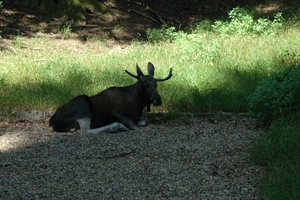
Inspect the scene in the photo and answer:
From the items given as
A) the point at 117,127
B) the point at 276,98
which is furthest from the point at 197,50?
the point at 276,98

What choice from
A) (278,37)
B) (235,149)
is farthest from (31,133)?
(278,37)

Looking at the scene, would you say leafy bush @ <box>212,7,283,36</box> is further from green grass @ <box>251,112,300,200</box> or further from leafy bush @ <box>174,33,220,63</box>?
green grass @ <box>251,112,300,200</box>

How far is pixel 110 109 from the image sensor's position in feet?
35.6

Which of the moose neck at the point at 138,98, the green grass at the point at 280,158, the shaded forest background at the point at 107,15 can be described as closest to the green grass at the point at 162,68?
the moose neck at the point at 138,98

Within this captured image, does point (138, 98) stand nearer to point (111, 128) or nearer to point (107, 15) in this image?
point (111, 128)

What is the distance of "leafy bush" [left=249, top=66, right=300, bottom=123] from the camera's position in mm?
9898

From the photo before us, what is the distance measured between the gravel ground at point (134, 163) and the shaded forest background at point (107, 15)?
714 centimetres

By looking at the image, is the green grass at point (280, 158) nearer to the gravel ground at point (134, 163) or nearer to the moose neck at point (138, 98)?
the gravel ground at point (134, 163)

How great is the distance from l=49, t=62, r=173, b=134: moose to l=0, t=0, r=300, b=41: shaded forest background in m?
5.98

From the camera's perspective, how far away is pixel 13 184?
300 inches

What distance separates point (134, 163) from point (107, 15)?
11295mm

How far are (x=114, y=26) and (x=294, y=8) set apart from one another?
5856mm

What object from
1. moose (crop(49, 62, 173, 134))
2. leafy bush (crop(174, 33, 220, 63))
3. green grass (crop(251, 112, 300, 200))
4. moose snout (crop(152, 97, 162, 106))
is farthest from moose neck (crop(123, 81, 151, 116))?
leafy bush (crop(174, 33, 220, 63))

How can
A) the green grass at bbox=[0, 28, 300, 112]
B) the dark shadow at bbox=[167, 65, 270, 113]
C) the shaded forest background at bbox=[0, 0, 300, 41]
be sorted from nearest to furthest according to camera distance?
the dark shadow at bbox=[167, 65, 270, 113]
the green grass at bbox=[0, 28, 300, 112]
the shaded forest background at bbox=[0, 0, 300, 41]
